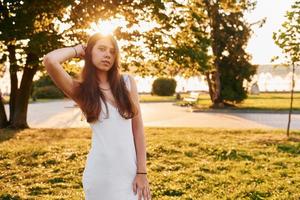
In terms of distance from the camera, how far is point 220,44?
34.3 metres

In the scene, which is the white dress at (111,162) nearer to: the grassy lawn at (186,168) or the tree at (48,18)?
the grassy lawn at (186,168)

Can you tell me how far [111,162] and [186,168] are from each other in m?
6.93

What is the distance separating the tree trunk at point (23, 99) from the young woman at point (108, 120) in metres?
16.7

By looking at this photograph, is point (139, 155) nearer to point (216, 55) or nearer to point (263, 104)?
point (216, 55)

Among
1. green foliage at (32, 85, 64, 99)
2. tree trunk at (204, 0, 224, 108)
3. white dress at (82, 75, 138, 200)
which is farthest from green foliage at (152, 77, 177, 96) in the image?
white dress at (82, 75, 138, 200)

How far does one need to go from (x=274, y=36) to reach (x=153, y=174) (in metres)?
5.70

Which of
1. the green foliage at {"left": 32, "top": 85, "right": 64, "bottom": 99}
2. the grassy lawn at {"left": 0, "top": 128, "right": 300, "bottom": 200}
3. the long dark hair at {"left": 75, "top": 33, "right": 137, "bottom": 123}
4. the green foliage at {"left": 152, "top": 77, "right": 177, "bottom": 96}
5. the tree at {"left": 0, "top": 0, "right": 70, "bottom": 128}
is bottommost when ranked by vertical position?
the green foliage at {"left": 32, "top": 85, "right": 64, "bottom": 99}

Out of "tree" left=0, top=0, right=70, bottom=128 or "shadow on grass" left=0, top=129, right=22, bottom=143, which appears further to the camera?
"shadow on grass" left=0, top=129, right=22, bottom=143

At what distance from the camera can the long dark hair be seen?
3.20 meters

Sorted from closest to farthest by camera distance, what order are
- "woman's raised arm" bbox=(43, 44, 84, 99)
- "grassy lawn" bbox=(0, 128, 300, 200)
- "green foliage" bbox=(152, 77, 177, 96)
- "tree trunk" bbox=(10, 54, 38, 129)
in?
"woman's raised arm" bbox=(43, 44, 84, 99), "grassy lawn" bbox=(0, 128, 300, 200), "tree trunk" bbox=(10, 54, 38, 129), "green foliage" bbox=(152, 77, 177, 96)

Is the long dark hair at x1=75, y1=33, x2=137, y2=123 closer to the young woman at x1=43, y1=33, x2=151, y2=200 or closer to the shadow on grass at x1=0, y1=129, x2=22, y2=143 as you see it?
the young woman at x1=43, y1=33, x2=151, y2=200

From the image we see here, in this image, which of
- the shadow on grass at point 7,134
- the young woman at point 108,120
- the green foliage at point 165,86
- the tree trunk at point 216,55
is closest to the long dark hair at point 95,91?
the young woman at point 108,120

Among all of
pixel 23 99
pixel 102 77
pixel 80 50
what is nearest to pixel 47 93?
pixel 23 99

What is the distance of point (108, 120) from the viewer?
3.18 m
